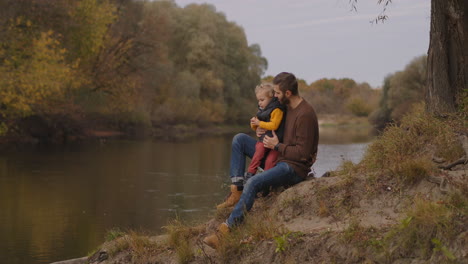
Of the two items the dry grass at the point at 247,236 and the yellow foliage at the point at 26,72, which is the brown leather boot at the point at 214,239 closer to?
the dry grass at the point at 247,236

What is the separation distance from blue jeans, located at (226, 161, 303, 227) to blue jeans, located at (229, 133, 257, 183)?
40cm

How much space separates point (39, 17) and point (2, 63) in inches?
165

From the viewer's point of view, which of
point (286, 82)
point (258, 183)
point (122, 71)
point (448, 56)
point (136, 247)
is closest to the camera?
point (258, 183)

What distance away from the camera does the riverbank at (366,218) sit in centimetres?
566

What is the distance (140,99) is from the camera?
4075 centimetres

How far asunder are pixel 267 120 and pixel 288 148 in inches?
19.4

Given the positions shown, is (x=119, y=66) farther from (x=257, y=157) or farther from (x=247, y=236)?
(x=247, y=236)

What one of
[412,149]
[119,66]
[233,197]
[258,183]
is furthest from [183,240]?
[119,66]

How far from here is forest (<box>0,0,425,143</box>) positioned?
92.8 feet

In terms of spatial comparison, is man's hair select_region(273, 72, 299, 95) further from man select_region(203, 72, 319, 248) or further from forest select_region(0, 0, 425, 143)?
forest select_region(0, 0, 425, 143)

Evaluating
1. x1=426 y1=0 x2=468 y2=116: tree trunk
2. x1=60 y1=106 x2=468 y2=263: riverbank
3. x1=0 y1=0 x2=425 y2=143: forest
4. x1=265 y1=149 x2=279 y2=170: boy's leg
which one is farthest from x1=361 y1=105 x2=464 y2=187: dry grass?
x1=0 y1=0 x2=425 y2=143: forest

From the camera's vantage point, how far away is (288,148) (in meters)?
7.28

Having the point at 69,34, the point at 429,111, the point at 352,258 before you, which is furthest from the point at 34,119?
the point at 352,258

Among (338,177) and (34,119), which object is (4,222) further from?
(34,119)
